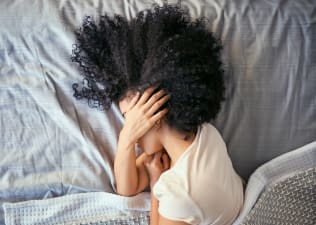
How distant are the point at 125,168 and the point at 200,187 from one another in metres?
0.20

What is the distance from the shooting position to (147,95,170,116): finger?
0.96 metres

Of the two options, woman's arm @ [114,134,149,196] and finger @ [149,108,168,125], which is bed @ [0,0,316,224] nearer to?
woman's arm @ [114,134,149,196]

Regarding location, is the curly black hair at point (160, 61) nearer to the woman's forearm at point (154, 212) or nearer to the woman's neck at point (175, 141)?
the woman's neck at point (175, 141)

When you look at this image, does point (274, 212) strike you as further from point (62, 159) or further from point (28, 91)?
point (28, 91)

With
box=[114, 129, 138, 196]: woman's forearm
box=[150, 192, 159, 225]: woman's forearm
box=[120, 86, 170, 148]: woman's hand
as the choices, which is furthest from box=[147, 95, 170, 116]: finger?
box=[150, 192, 159, 225]: woman's forearm

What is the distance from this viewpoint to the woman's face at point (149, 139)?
3.31 feet

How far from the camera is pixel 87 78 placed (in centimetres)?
107

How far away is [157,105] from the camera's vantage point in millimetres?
964

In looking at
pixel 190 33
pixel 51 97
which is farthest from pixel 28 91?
pixel 190 33

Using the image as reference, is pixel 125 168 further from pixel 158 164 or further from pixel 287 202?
pixel 287 202

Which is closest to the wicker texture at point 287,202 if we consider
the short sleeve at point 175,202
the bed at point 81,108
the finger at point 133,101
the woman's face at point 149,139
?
the bed at point 81,108

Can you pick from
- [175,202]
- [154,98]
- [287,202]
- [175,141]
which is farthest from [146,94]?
[287,202]

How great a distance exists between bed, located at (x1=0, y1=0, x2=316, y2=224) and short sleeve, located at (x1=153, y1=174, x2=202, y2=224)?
178mm

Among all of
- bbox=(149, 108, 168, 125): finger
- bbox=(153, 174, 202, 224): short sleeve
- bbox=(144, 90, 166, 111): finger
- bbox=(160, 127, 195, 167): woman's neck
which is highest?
bbox=(144, 90, 166, 111): finger
